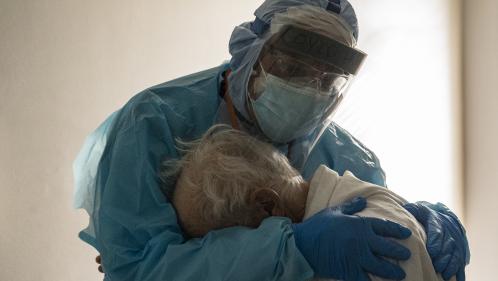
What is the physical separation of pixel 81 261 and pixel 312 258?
0.95 metres

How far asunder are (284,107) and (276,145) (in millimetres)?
111

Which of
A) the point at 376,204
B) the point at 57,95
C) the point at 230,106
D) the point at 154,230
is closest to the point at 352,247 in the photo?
the point at 376,204

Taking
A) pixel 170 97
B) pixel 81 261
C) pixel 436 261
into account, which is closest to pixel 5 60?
pixel 170 97

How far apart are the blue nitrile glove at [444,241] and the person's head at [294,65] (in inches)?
12.7

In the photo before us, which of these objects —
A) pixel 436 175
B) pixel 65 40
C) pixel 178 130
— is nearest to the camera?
pixel 178 130

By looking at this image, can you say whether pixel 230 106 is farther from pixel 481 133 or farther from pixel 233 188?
pixel 481 133

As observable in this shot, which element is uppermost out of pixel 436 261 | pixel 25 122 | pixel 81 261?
pixel 25 122

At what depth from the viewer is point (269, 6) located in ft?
4.36

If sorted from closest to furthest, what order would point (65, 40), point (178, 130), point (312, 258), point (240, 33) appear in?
point (312, 258), point (178, 130), point (240, 33), point (65, 40)

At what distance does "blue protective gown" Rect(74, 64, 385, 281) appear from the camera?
0.98 m

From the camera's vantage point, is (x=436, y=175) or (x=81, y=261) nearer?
(x=81, y=261)

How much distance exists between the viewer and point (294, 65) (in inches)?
48.8

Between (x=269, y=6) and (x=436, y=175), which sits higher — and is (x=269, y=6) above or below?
above

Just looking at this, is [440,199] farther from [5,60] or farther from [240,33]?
[5,60]
